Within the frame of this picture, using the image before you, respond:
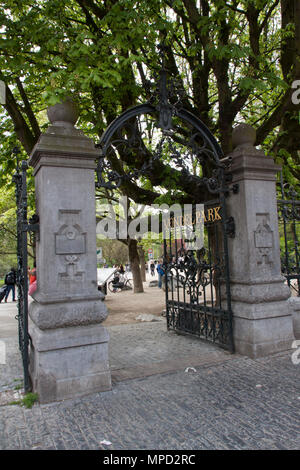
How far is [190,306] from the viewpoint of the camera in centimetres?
738

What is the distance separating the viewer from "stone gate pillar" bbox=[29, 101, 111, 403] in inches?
172

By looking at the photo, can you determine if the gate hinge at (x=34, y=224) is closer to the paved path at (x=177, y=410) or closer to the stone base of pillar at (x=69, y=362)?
the stone base of pillar at (x=69, y=362)

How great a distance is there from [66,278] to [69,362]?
1.06 m

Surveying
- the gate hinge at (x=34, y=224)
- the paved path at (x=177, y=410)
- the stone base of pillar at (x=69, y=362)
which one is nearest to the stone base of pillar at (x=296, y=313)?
the paved path at (x=177, y=410)

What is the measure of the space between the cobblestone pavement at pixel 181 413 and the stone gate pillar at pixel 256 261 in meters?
0.43

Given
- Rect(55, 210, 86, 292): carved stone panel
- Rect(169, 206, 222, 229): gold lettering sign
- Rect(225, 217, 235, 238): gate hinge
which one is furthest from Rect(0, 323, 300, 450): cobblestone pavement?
Rect(169, 206, 222, 229): gold lettering sign

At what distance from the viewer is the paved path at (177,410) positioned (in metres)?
3.24

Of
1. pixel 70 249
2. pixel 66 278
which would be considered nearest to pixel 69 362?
pixel 66 278

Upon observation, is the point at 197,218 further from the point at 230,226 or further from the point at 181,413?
the point at 181,413

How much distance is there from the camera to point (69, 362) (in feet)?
14.5

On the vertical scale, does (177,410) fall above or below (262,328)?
below

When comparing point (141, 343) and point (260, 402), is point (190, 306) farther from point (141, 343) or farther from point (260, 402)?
point (260, 402)
